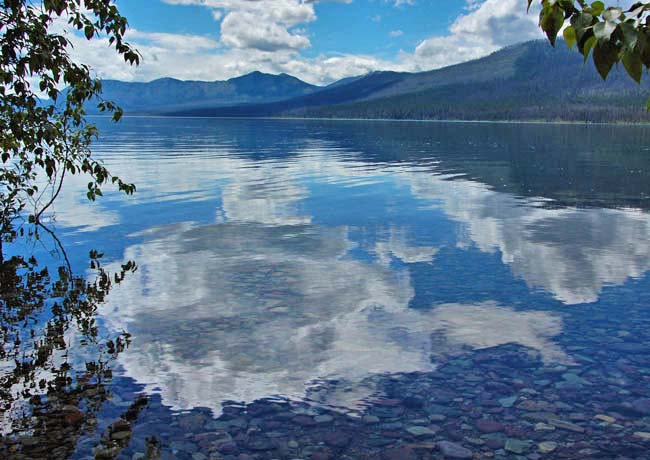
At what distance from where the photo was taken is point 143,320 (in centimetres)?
1145

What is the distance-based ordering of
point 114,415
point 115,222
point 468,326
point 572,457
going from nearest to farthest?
point 572,457, point 114,415, point 468,326, point 115,222

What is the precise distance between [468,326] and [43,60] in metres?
8.51

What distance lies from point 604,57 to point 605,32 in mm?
122

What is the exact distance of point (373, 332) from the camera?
1091 cm

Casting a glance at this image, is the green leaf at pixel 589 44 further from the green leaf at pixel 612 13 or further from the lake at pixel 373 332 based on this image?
the lake at pixel 373 332

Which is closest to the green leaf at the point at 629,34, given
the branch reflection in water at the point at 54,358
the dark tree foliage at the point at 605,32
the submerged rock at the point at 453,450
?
the dark tree foliage at the point at 605,32

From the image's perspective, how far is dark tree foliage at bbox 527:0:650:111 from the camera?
271 cm

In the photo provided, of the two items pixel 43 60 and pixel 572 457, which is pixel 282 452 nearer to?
pixel 572 457

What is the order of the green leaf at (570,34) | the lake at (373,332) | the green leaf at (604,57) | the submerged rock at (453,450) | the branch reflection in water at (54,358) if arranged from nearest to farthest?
the green leaf at (604,57) → the green leaf at (570,34) → the submerged rock at (453,450) → the branch reflection in water at (54,358) → the lake at (373,332)

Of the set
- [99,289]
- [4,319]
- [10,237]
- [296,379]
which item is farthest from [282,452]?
[10,237]

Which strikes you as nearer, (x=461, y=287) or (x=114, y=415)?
(x=114, y=415)

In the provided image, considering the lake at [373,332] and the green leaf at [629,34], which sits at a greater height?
the green leaf at [629,34]

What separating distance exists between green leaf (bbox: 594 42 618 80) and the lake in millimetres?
5382

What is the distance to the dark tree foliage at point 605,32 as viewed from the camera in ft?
8.89
